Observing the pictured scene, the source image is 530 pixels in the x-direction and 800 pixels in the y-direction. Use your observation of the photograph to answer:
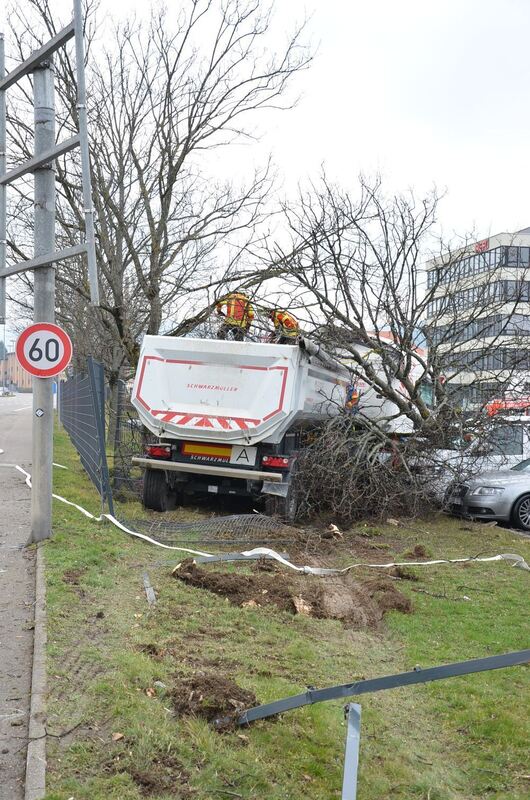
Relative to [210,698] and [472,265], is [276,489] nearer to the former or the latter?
[472,265]

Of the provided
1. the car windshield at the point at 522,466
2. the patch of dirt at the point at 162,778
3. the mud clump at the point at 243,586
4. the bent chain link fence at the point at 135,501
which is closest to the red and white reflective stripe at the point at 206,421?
the bent chain link fence at the point at 135,501

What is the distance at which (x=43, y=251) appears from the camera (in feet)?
29.2

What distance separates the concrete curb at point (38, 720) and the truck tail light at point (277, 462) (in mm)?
5006

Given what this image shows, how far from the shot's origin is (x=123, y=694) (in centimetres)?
458

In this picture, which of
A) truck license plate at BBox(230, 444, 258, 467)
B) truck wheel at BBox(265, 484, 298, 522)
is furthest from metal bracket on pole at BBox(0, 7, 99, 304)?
truck wheel at BBox(265, 484, 298, 522)

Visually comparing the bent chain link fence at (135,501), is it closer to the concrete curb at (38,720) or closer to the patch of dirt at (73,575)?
the patch of dirt at (73,575)

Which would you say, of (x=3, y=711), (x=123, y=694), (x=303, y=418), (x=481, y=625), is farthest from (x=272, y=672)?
(x=303, y=418)

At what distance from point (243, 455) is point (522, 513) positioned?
4.73 metres

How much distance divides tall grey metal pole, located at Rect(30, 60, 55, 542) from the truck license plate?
120 inches

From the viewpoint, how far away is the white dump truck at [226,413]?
11.1 m

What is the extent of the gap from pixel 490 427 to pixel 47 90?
761 cm

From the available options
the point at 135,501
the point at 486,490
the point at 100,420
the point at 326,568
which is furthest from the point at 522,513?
the point at 100,420

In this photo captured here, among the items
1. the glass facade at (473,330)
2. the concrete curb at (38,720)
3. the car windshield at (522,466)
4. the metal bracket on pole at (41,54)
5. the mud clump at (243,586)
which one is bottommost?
the mud clump at (243,586)

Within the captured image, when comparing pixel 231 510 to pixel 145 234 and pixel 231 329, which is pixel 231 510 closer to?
pixel 231 329
